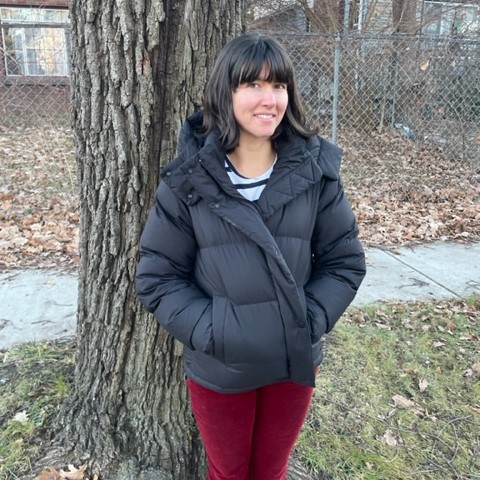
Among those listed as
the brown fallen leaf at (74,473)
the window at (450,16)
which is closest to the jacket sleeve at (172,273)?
the brown fallen leaf at (74,473)

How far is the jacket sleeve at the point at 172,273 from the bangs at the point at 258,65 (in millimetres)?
445

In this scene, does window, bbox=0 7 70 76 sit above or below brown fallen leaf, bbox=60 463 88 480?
above

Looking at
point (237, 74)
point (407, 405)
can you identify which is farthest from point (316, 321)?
point (407, 405)

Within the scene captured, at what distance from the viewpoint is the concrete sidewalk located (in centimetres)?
366

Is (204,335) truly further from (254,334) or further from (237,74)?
(237,74)

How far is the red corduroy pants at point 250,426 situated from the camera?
1.89 metres

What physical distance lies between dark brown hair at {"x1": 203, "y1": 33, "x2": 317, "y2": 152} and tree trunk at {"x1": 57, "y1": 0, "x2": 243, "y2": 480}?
0.34 metres

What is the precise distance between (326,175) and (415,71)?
284 inches

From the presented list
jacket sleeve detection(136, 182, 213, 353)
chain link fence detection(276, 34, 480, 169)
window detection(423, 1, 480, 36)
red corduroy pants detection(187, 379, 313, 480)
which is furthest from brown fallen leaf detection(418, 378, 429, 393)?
window detection(423, 1, 480, 36)

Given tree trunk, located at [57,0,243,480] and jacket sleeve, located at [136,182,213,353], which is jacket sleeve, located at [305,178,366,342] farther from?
tree trunk, located at [57,0,243,480]

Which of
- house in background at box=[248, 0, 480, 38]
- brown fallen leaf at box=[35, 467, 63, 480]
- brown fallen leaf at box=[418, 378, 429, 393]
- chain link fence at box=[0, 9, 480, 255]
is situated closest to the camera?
brown fallen leaf at box=[35, 467, 63, 480]

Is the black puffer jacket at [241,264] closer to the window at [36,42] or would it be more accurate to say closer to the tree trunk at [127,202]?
the tree trunk at [127,202]

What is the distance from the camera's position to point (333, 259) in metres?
1.93

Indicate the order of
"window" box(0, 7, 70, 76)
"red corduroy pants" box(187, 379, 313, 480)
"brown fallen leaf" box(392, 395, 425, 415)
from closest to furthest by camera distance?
1. "red corduroy pants" box(187, 379, 313, 480)
2. "brown fallen leaf" box(392, 395, 425, 415)
3. "window" box(0, 7, 70, 76)
